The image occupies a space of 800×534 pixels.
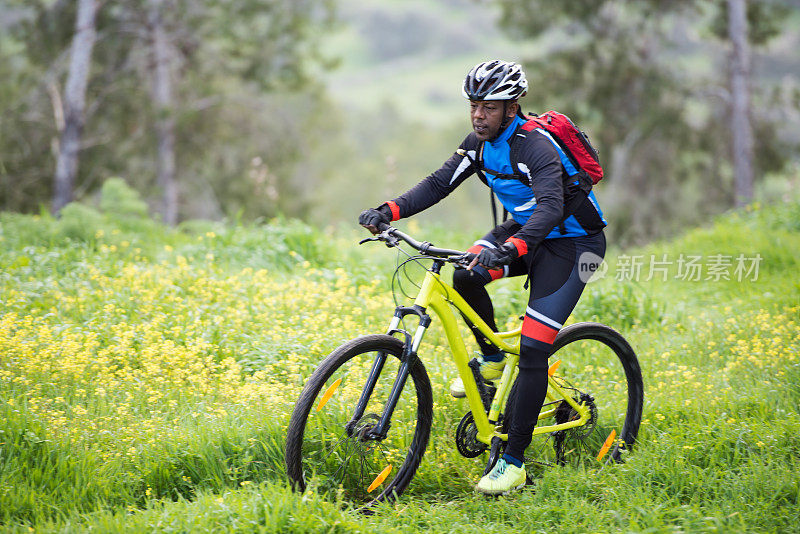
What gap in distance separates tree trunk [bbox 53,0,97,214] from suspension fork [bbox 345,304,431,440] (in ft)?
32.1

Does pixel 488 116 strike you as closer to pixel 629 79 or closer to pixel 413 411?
pixel 413 411

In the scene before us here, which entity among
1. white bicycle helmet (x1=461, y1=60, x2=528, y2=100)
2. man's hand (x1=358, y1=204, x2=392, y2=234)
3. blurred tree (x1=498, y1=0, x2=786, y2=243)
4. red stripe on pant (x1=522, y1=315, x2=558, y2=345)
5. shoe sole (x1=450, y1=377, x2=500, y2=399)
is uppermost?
blurred tree (x1=498, y1=0, x2=786, y2=243)

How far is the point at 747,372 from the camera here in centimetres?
573

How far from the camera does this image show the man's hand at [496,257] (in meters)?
3.66

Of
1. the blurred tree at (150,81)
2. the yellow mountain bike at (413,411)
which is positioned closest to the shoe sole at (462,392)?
the yellow mountain bike at (413,411)

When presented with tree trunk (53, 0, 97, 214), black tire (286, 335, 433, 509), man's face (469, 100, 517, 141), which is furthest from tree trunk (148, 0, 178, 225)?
man's face (469, 100, 517, 141)

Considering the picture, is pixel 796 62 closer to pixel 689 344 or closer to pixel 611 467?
pixel 689 344

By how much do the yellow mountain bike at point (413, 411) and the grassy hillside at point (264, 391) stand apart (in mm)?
233

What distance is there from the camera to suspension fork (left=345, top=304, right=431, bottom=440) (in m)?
3.84

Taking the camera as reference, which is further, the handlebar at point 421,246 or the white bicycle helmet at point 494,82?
the white bicycle helmet at point 494,82

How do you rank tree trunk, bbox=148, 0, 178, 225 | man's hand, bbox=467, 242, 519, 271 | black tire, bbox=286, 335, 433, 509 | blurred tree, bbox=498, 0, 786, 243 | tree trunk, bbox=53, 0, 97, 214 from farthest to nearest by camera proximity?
blurred tree, bbox=498, 0, 786, 243 < tree trunk, bbox=148, 0, 178, 225 < tree trunk, bbox=53, 0, 97, 214 < black tire, bbox=286, 335, 433, 509 < man's hand, bbox=467, 242, 519, 271

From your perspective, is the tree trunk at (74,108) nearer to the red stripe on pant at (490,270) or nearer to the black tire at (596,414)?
the red stripe on pant at (490,270)

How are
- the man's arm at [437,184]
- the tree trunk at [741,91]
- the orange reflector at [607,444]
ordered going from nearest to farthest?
the man's arm at [437,184] → the orange reflector at [607,444] → the tree trunk at [741,91]

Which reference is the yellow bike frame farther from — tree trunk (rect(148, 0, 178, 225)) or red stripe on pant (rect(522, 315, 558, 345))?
tree trunk (rect(148, 0, 178, 225))
